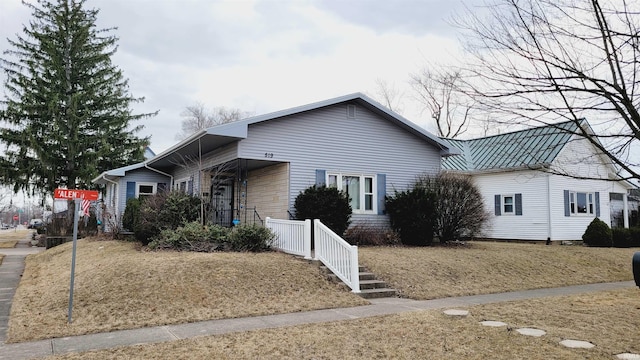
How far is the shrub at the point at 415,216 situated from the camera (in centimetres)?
1490

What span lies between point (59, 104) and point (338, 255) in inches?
945

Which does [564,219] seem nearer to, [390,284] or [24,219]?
[390,284]

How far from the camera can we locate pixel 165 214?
1345 centimetres

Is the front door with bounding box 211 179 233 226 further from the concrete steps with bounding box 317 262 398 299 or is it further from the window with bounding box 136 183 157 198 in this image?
the concrete steps with bounding box 317 262 398 299

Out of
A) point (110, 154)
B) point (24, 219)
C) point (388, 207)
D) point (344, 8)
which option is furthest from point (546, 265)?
point (24, 219)

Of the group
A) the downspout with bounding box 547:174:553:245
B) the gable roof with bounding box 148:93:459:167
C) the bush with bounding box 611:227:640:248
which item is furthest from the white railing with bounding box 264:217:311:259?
the bush with bounding box 611:227:640:248

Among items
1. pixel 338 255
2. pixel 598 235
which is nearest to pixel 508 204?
pixel 598 235

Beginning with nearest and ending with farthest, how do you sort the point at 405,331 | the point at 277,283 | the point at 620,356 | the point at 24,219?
the point at 620,356, the point at 405,331, the point at 277,283, the point at 24,219

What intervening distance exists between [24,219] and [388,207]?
470 feet

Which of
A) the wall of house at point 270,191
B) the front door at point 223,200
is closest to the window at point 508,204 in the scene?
the wall of house at point 270,191

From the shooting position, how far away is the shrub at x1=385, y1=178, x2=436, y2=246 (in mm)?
14898

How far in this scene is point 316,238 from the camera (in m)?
10.8

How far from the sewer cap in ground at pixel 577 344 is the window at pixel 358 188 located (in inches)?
396

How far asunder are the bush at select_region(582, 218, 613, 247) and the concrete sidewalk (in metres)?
11.8
